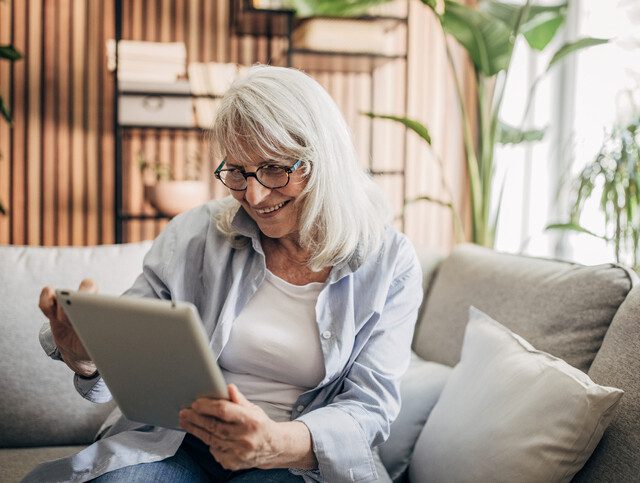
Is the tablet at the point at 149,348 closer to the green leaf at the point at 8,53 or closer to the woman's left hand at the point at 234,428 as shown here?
the woman's left hand at the point at 234,428

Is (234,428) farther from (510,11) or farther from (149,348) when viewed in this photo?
(510,11)

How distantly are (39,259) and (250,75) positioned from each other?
78cm

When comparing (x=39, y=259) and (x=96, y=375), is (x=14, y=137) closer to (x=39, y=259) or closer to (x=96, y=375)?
(x=39, y=259)

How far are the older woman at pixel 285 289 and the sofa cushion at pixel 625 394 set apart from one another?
344 millimetres

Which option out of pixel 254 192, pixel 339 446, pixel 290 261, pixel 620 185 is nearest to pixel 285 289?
pixel 290 261

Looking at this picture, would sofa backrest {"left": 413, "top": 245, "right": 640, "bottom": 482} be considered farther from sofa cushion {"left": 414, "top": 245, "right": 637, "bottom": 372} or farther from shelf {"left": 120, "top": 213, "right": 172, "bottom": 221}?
shelf {"left": 120, "top": 213, "right": 172, "bottom": 221}

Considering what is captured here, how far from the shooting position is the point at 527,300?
1413 mm

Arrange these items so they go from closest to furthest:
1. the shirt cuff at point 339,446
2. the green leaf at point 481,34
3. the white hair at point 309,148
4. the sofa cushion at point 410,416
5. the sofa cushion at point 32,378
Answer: the shirt cuff at point 339,446 → the white hair at point 309,148 → the sofa cushion at point 410,416 → the sofa cushion at point 32,378 → the green leaf at point 481,34

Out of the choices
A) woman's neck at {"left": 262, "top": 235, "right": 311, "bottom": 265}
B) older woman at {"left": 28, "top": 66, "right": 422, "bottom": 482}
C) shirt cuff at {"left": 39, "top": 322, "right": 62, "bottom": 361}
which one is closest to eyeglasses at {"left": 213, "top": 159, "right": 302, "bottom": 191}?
older woman at {"left": 28, "top": 66, "right": 422, "bottom": 482}

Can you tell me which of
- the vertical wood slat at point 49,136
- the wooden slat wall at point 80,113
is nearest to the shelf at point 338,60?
the wooden slat wall at point 80,113

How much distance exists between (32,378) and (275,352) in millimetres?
688

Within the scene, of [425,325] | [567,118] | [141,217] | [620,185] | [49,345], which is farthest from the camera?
[567,118]

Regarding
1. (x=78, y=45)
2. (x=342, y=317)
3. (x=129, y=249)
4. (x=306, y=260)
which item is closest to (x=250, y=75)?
(x=306, y=260)

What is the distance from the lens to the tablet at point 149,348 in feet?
2.75
